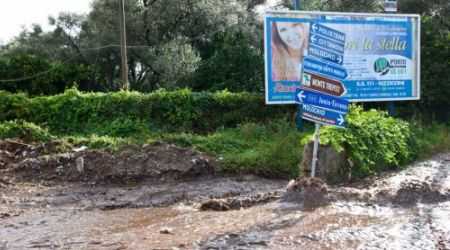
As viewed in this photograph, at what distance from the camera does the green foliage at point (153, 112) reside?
596 inches

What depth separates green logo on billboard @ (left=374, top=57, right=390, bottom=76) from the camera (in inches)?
571

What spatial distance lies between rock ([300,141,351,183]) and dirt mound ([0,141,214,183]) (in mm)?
2562

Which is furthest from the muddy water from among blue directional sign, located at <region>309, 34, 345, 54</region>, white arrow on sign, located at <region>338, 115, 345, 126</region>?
blue directional sign, located at <region>309, 34, 345, 54</region>

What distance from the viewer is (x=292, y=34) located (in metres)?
13.6

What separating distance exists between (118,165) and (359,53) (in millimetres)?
7393

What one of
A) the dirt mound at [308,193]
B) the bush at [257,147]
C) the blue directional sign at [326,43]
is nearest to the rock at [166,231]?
the dirt mound at [308,193]

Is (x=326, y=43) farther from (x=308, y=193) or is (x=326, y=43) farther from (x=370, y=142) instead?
(x=370, y=142)

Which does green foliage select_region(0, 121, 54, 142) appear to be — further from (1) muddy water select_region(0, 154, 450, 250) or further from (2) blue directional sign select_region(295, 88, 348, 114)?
(2) blue directional sign select_region(295, 88, 348, 114)

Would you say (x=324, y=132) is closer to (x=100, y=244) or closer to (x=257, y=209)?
(x=257, y=209)

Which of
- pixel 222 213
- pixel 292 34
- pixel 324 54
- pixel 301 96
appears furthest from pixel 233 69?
pixel 222 213

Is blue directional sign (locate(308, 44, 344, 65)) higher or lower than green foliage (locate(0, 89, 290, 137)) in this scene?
higher

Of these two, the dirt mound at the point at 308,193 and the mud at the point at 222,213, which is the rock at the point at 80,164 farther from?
the dirt mound at the point at 308,193

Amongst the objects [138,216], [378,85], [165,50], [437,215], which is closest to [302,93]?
[437,215]

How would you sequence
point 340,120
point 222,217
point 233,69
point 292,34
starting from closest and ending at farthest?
point 222,217, point 340,120, point 292,34, point 233,69
